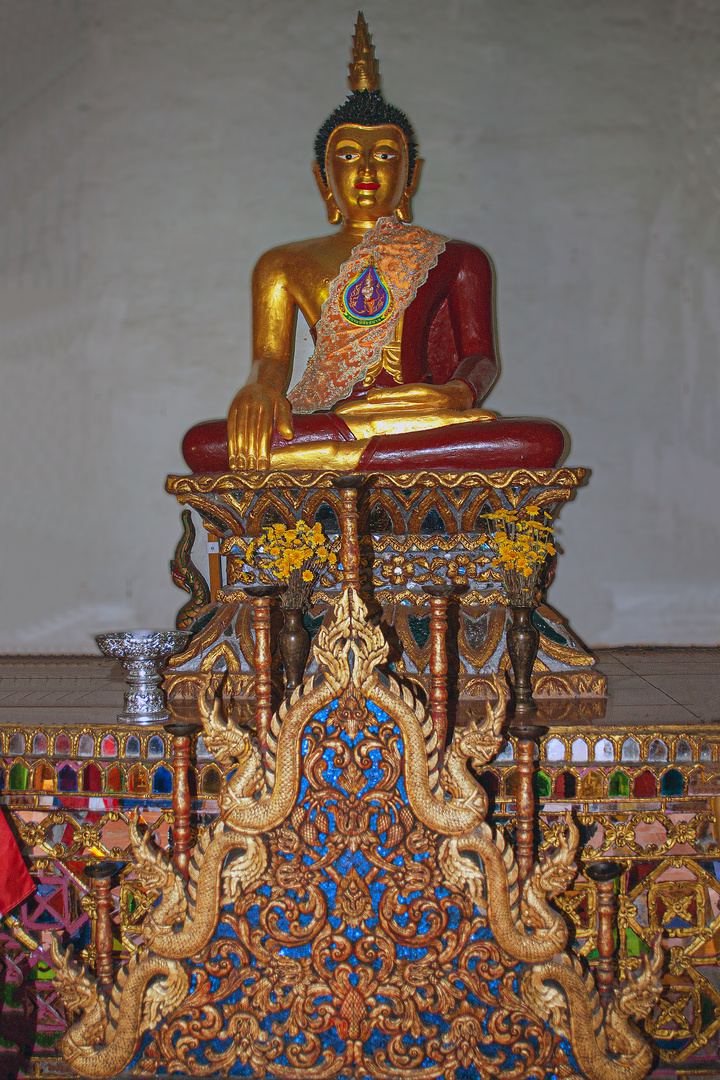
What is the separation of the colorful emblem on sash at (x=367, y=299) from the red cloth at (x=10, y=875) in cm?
225

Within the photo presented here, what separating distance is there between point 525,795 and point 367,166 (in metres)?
2.80

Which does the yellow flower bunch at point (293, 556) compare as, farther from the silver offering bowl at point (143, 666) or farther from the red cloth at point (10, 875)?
the red cloth at point (10, 875)

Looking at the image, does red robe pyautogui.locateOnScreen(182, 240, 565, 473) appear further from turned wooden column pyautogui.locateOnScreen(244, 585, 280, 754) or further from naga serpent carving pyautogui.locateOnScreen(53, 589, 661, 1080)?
naga serpent carving pyautogui.locateOnScreen(53, 589, 661, 1080)

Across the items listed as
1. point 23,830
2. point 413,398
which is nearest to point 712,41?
point 413,398

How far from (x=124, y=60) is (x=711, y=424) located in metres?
3.24

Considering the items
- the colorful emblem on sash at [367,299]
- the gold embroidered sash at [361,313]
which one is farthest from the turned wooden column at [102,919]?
the colorful emblem on sash at [367,299]

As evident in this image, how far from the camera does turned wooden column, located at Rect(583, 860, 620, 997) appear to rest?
157cm

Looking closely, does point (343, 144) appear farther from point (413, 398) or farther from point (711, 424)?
point (711, 424)

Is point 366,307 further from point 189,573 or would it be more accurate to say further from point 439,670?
point 439,670

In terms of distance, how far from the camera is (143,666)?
245 centimetres

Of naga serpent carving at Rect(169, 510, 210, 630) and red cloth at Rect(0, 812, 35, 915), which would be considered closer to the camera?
red cloth at Rect(0, 812, 35, 915)

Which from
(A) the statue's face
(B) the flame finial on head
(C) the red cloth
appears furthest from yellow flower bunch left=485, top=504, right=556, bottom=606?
(B) the flame finial on head

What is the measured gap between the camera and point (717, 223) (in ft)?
13.6

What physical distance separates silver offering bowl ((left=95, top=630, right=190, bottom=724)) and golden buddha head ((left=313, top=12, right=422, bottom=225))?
6.70 ft
